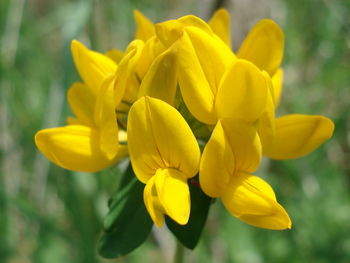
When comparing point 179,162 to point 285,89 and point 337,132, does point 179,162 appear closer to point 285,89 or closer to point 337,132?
point 337,132

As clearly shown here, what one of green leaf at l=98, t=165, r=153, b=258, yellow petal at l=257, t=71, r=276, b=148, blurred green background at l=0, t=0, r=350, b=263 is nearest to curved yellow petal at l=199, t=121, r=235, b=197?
yellow petal at l=257, t=71, r=276, b=148

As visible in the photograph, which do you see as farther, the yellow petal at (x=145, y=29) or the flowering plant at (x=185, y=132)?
the yellow petal at (x=145, y=29)

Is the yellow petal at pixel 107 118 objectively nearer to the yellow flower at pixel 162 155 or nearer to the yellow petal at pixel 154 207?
the yellow flower at pixel 162 155

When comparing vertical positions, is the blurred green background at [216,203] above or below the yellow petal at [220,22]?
below

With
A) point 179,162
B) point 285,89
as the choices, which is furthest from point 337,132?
point 179,162

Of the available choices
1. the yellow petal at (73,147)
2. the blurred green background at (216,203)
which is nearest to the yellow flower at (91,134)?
the yellow petal at (73,147)

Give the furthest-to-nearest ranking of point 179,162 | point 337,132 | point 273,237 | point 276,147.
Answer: point 273,237
point 337,132
point 276,147
point 179,162

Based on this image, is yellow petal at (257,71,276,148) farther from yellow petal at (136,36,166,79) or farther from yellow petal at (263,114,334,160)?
yellow petal at (136,36,166,79)
